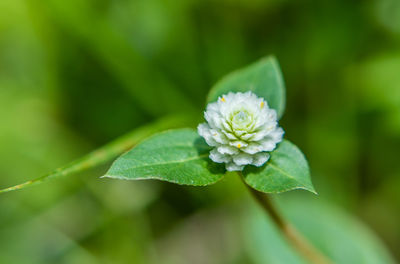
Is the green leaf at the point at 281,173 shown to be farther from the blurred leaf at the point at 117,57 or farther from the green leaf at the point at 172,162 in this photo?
the blurred leaf at the point at 117,57

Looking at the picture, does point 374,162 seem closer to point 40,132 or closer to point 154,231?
point 154,231

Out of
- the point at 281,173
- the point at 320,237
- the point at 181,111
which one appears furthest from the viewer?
the point at 181,111

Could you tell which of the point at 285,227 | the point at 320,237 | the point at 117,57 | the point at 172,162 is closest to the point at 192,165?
the point at 172,162

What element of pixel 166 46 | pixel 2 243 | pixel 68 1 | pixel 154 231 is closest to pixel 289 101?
pixel 166 46

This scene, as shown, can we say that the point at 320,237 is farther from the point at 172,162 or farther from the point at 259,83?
the point at 172,162

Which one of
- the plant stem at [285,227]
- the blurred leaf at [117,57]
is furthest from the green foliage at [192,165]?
the blurred leaf at [117,57]
